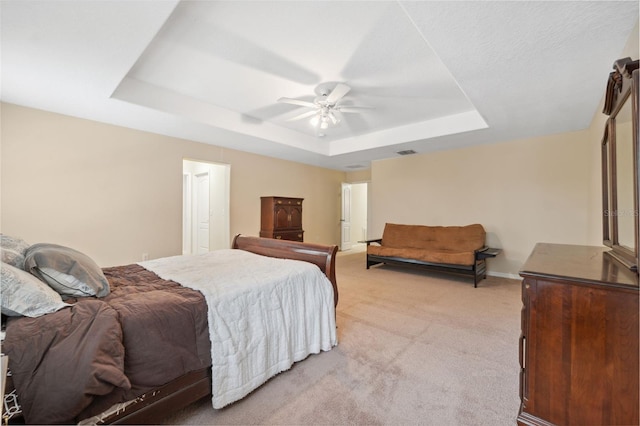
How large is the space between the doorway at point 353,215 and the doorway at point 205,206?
3.44 m

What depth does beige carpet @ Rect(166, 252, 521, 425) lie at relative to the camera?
58.1 inches

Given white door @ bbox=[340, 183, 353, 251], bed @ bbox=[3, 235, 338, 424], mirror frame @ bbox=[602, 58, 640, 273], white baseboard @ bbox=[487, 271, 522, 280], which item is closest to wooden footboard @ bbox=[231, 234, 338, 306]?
bed @ bbox=[3, 235, 338, 424]

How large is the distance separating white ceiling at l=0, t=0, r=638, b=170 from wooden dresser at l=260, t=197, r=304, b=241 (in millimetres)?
1747

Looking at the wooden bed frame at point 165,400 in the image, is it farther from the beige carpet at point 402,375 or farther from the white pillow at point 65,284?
the white pillow at point 65,284

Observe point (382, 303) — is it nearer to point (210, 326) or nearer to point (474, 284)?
point (474, 284)

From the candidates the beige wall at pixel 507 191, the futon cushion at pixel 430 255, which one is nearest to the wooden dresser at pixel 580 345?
the futon cushion at pixel 430 255

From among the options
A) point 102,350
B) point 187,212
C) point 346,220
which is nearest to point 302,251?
point 102,350

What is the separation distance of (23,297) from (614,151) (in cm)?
320

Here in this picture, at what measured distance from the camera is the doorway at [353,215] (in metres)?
7.62

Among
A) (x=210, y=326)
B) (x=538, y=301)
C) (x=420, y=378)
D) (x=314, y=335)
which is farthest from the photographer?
(x=314, y=335)

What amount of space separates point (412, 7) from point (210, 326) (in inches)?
85.7

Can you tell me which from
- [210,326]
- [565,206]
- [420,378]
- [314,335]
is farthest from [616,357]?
[565,206]

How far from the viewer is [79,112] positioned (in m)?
3.22

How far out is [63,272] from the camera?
145cm
